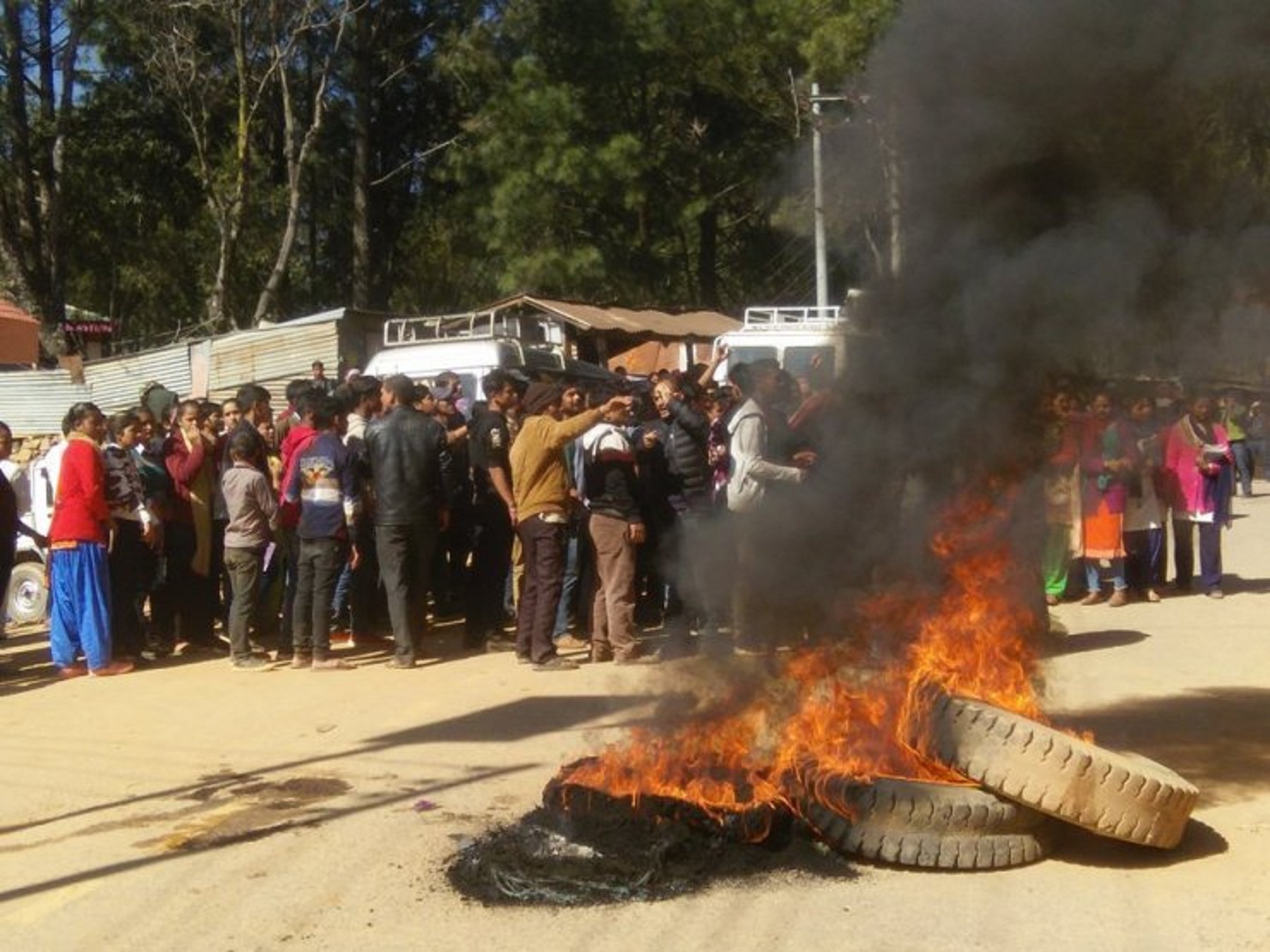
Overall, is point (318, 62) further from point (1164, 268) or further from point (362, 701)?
point (1164, 268)

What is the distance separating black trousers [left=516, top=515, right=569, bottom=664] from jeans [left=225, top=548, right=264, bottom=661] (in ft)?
6.22

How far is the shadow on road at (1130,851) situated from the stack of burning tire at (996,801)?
100mm

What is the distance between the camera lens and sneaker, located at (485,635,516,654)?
1045 centimetres

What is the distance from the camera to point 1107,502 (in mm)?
12406

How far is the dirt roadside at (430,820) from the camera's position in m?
4.84

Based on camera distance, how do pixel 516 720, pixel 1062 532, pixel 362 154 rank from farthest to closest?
1. pixel 362 154
2. pixel 1062 532
3. pixel 516 720

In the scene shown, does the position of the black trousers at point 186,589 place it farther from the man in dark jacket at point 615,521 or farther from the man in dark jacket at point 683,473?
the man in dark jacket at point 683,473

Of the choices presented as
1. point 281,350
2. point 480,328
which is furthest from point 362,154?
point 281,350

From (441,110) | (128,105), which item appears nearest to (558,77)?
(441,110)

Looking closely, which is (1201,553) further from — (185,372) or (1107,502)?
(185,372)

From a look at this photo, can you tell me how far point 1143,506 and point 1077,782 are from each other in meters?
7.91

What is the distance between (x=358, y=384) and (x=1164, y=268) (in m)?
6.84

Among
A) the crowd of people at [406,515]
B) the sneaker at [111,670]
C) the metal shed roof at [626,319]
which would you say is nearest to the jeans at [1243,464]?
the metal shed roof at [626,319]

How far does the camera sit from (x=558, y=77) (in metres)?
30.6
